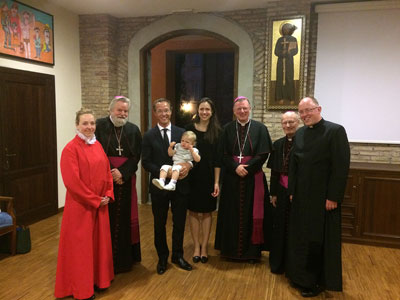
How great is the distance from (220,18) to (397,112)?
2917 millimetres

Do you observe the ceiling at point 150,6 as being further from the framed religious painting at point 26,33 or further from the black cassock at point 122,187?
the black cassock at point 122,187

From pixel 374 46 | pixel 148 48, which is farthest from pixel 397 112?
pixel 148 48

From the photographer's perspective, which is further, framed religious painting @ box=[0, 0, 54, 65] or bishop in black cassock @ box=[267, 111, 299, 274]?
framed religious painting @ box=[0, 0, 54, 65]

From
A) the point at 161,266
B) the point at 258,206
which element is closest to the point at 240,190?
the point at 258,206

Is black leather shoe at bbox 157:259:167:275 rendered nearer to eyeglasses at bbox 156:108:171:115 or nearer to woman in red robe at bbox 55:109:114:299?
woman in red robe at bbox 55:109:114:299

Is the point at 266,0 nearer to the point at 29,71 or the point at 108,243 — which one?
the point at 29,71

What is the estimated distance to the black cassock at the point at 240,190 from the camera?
11.2 ft

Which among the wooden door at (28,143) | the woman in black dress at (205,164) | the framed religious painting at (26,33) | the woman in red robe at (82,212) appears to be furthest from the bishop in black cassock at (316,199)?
the framed religious painting at (26,33)

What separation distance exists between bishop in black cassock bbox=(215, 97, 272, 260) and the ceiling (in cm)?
222

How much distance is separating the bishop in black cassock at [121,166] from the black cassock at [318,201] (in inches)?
59.1

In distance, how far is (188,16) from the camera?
5.39 m

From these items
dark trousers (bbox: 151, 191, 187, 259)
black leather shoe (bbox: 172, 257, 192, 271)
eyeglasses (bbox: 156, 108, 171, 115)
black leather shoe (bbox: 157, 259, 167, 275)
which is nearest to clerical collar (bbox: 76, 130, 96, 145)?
eyeglasses (bbox: 156, 108, 171, 115)

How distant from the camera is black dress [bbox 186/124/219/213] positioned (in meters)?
3.41

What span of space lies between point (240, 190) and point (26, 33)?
3.57m
